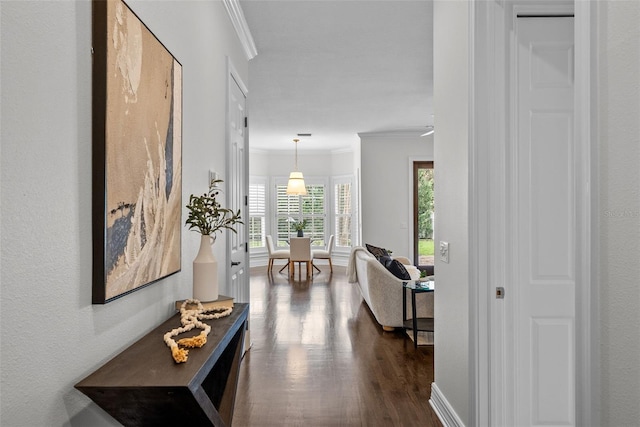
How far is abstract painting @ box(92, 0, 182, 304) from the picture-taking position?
141 centimetres

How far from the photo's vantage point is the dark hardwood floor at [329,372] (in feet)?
9.66

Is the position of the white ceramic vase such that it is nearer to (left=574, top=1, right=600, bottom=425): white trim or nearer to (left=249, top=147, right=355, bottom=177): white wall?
(left=574, top=1, right=600, bottom=425): white trim

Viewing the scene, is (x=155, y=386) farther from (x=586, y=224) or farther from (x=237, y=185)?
(x=237, y=185)

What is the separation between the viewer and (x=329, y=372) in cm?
377

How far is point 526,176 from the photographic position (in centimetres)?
224

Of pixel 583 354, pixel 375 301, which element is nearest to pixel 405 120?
pixel 375 301

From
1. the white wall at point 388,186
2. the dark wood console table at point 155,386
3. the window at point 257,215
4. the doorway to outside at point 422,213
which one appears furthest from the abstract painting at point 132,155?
the window at point 257,215

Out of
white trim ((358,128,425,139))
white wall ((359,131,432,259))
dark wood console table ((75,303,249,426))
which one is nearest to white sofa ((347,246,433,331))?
dark wood console table ((75,303,249,426))

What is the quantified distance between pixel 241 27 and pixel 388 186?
19.7ft

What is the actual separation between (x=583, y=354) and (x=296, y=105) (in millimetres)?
5908

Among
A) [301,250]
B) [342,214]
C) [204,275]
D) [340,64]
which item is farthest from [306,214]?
[204,275]

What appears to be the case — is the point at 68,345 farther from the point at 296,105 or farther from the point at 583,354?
the point at 296,105

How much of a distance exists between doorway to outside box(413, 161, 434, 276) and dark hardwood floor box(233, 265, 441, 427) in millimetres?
3258

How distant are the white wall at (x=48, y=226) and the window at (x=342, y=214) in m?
9.35
